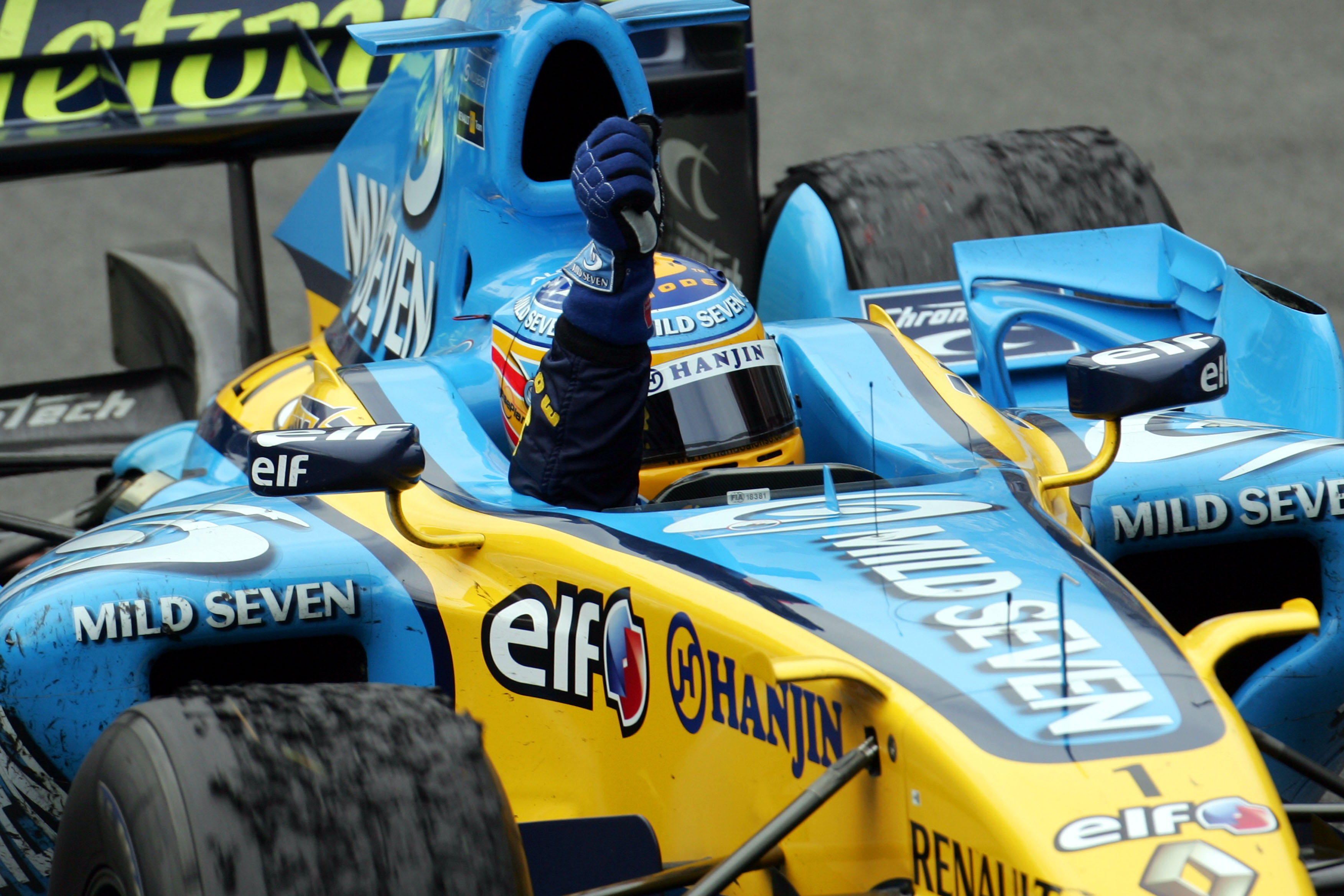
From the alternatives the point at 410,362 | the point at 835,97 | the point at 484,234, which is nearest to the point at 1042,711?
the point at 410,362

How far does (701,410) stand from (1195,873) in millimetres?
1436

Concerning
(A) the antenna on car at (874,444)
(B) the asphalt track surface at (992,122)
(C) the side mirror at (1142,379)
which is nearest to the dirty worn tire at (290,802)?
(A) the antenna on car at (874,444)

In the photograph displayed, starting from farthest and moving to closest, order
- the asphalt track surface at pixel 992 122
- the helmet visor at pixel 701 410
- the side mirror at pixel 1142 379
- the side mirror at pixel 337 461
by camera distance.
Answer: the asphalt track surface at pixel 992 122 → the helmet visor at pixel 701 410 → the side mirror at pixel 1142 379 → the side mirror at pixel 337 461

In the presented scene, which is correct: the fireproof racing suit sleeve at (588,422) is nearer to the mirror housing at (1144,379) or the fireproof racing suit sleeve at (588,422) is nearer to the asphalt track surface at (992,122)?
the mirror housing at (1144,379)

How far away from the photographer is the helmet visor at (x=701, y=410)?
315 centimetres

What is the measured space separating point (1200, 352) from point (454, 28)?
6.37ft

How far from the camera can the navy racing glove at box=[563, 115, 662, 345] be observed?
2879 mm

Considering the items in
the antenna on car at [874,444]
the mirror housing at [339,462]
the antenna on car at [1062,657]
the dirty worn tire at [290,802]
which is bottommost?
the dirty worn tire at [290,802]

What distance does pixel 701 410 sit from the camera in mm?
3168

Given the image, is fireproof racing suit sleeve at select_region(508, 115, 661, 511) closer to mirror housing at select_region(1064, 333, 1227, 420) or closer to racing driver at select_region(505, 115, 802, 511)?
racing driver at select_region(505, 115, 802, 511)

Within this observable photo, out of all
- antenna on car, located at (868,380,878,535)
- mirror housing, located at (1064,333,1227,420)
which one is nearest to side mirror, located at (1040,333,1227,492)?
mirror housing, located at (1064,333,1227,420)

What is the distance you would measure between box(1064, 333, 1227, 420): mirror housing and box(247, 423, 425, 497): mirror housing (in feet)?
3.37

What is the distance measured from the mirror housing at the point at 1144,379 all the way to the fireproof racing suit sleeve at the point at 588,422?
74 centimetres

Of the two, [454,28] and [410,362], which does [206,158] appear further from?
[410,362]
